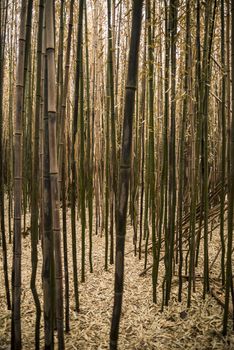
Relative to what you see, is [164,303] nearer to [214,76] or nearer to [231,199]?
[231,199]

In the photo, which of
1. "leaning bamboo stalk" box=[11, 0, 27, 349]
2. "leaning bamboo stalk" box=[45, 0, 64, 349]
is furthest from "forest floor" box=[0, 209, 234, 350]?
"leaning bamboo stalk" box=[45, 0, 64, 349]

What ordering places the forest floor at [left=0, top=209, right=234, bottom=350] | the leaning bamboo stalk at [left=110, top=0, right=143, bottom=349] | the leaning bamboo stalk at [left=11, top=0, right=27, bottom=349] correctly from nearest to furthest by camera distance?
the leaning bamboo stalk at [left=110, top=0, right=143, bottom=349], the leaning bamboo stalk at [left=11, top=0, right=27, bottom=349], the forest floor at [left=0, top=209, right=234, bottom=350]

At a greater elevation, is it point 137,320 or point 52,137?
point 52,137

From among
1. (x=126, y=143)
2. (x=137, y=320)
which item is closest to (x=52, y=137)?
(x=126, y=143)

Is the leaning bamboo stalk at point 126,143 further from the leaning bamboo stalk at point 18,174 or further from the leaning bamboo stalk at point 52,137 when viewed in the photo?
the leaning bamboo stalk at point 18,174

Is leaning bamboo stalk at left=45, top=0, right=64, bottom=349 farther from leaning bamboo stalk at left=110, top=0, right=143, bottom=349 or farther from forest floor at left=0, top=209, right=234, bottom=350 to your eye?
forest floor at left=0, top=209, right=234, bottom=350

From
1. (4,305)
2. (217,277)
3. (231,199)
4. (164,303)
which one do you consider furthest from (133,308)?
(231,199)

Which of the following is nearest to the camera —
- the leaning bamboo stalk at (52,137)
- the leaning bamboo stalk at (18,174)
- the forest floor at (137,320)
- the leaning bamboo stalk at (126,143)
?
the leaning bamboo stalk at (126,143)

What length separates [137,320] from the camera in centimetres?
156

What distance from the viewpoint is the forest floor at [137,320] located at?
138 centimetres

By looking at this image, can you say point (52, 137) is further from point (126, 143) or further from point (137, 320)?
point (137, 320)

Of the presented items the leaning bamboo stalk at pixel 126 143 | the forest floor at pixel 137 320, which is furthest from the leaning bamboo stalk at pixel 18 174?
the leaning bamboo stalk at pixel 126 143

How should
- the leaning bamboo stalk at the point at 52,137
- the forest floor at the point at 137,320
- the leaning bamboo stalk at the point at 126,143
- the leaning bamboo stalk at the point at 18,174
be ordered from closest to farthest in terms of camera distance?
the leaning bamboo stalk at the point at 126,143
the leaning bamboo stalk at the point at 52,137
the leaning bamboo stalk at the point at 18,174
the forest floor at the point at 137,320

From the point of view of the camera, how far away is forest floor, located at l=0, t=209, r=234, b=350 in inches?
54.5
